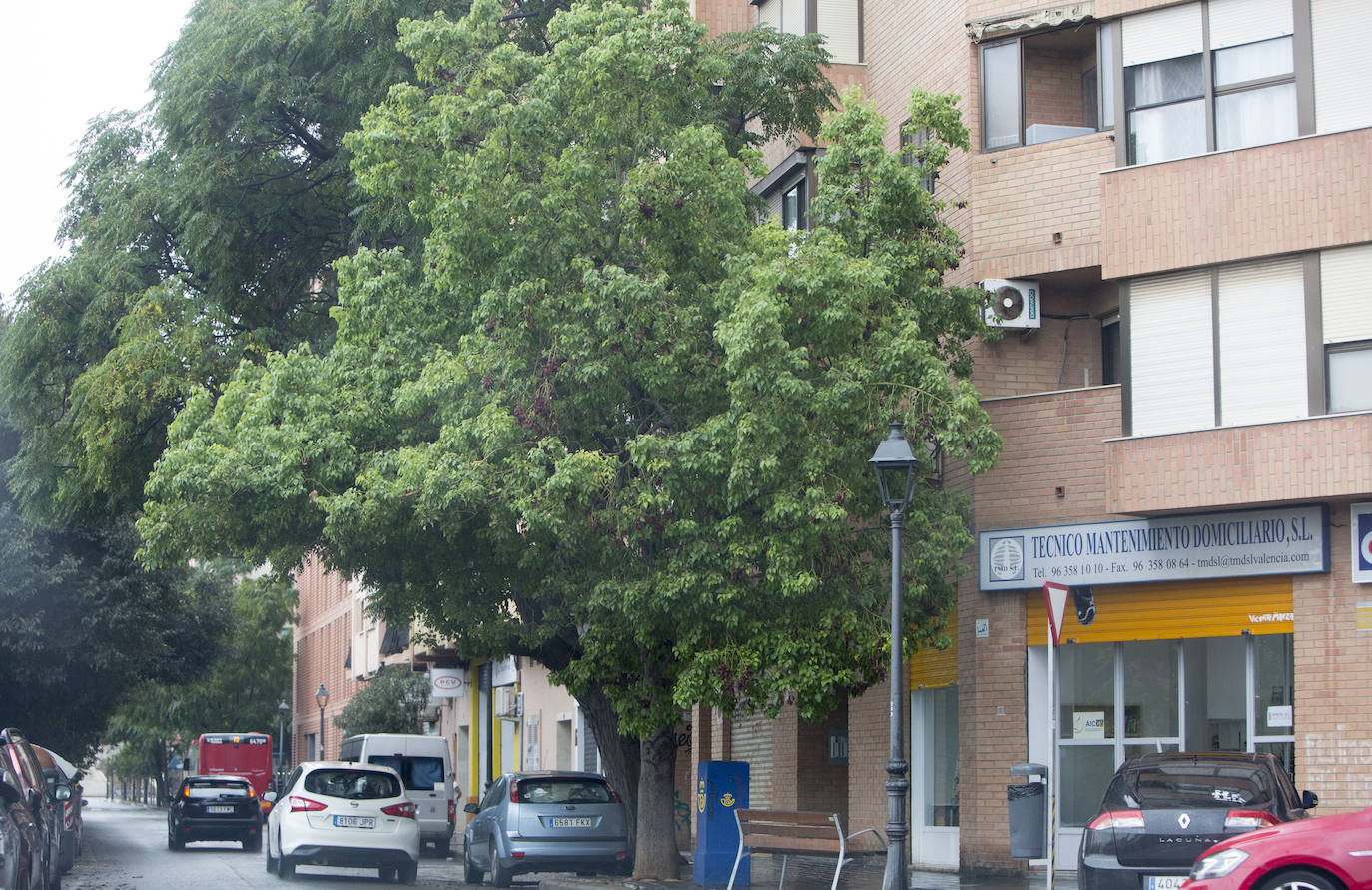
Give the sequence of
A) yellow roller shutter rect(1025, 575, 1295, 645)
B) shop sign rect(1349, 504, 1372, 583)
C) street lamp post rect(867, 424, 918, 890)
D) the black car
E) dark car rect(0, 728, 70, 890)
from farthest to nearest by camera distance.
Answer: the black car
yellow roller shutter rect(1025, 575, 1295, 645)
shop sign rect(1349, 504, 1372, 583)
dark car rect(0, 728, 70, 890)
street lamp post rect(867, 424, 918, 890)

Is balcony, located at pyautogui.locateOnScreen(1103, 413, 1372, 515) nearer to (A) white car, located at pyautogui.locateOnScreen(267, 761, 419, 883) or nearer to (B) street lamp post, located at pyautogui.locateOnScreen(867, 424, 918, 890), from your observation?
(B) street lamp post, located at pyautogui.locateOnScreen(867, 424, 918, 890)

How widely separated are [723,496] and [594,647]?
8.35 feet

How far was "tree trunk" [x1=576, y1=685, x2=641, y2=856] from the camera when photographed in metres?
21.7

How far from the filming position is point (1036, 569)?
20.5 meters

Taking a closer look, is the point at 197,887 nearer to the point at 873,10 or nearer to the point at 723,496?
the point at 723,496

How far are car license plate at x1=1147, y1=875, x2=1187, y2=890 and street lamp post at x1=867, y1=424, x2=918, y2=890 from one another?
2344 millimetres

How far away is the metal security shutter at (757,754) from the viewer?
27.1 m

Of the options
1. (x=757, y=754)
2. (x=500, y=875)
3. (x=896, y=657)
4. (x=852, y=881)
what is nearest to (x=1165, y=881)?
(x=896, y=657)

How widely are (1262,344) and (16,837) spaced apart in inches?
522

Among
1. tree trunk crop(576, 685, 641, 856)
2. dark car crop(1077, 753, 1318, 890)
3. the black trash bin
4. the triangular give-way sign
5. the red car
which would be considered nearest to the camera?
the red car

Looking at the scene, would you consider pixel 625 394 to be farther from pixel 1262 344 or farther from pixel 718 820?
pixel 1262 344

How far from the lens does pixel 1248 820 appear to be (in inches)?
498

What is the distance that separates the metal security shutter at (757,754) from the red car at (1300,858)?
16.3m

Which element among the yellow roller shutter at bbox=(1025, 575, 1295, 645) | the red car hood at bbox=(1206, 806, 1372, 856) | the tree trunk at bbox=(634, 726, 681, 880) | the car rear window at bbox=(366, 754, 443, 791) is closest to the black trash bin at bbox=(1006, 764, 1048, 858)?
the yellow roller shutter at bbox=(1025, 575, 1295, 645)
